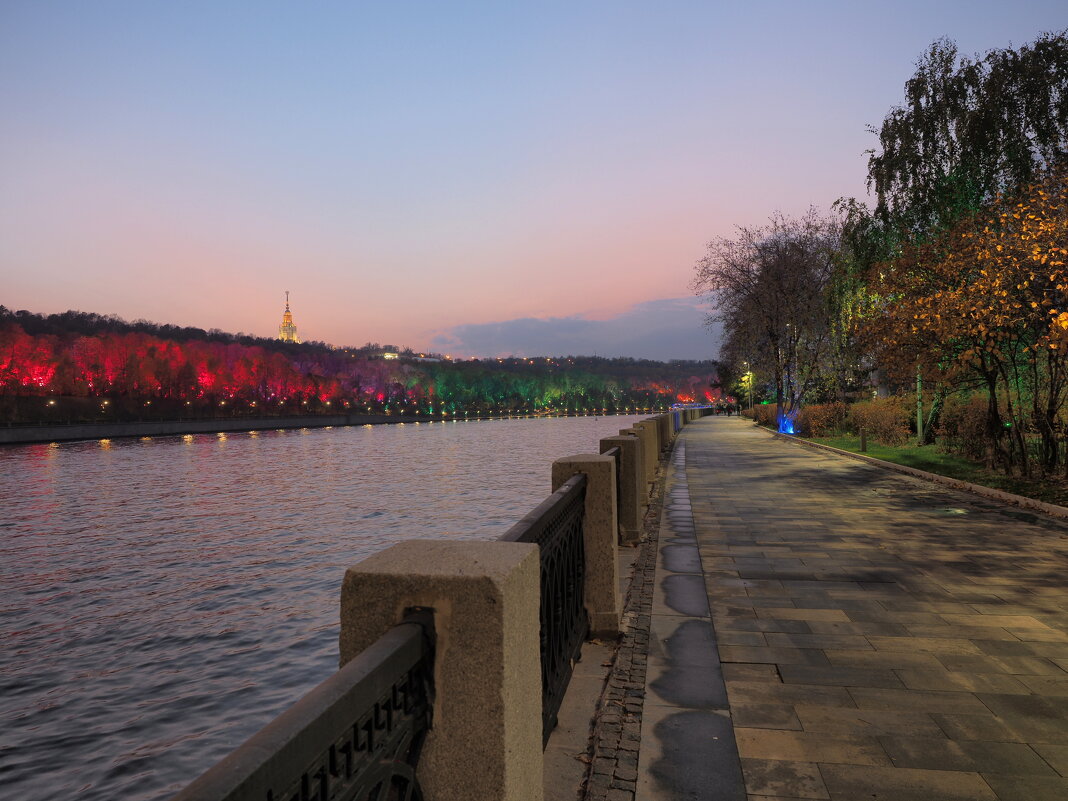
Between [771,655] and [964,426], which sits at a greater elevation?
[964,426]

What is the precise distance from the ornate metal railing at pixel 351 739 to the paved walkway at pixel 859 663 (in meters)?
1.95

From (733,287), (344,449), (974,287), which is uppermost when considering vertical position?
(733,287)

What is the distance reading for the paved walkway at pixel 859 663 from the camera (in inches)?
139

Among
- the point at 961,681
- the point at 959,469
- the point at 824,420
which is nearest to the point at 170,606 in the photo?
the point at 961,681

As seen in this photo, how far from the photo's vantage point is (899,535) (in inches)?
378

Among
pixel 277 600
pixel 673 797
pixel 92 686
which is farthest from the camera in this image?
pixel 277 600

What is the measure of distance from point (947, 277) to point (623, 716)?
15464 millimetres

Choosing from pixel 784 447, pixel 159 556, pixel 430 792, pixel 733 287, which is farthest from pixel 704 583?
pixel 733 287

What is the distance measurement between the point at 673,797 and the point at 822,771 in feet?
2.82

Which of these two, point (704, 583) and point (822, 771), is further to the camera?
point (704, 583)

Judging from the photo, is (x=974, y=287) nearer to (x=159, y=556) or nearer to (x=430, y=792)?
(x=430, y=792)

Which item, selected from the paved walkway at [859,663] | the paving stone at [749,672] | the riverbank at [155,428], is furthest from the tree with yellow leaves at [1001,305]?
the riverbank at [155,428]

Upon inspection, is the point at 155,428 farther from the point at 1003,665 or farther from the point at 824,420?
the point at 1003,665

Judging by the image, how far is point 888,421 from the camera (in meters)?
25.4
